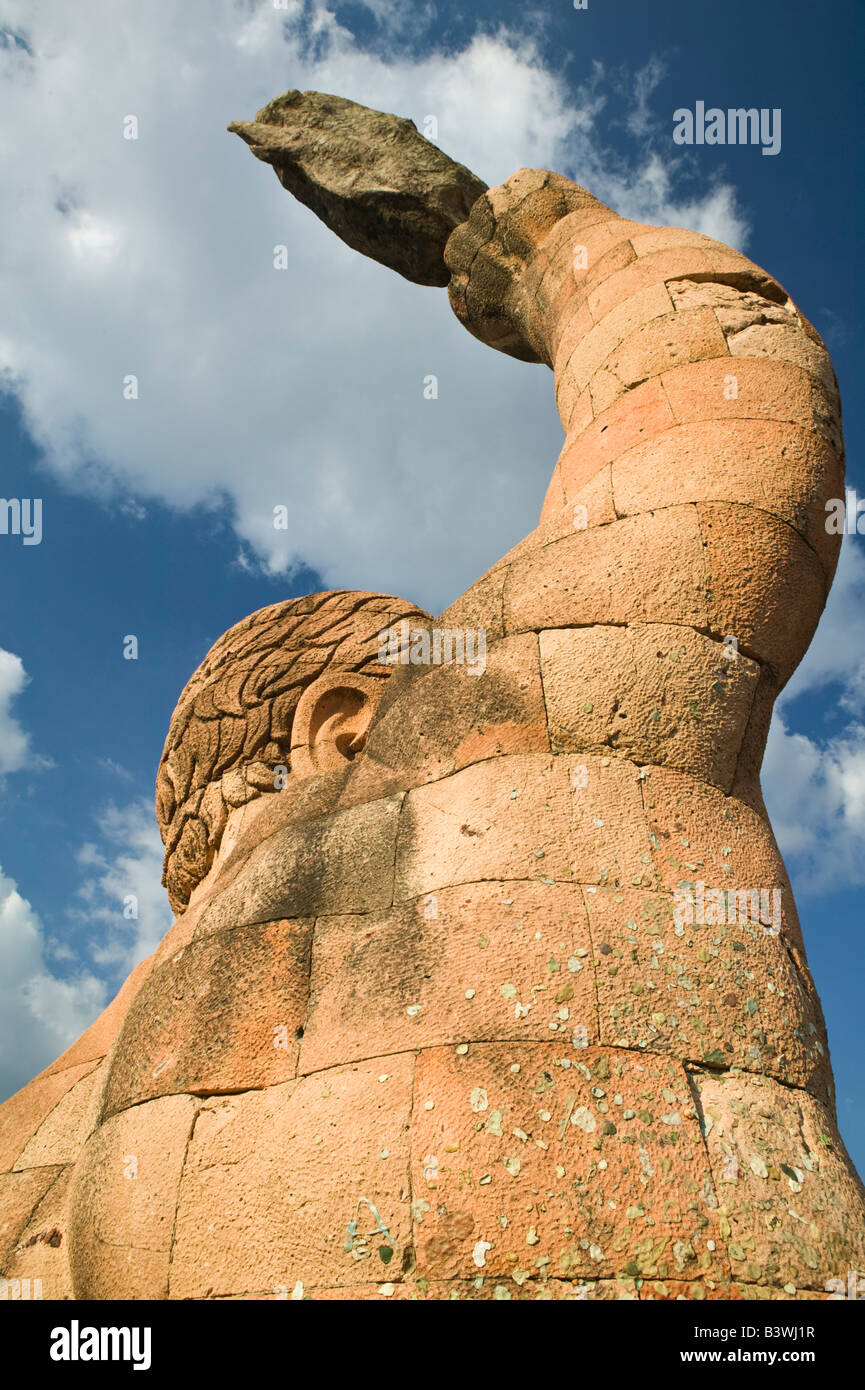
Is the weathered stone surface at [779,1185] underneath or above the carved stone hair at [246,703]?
underneath

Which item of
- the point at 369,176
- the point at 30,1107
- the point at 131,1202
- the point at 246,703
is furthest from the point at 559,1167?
the point at 369,176

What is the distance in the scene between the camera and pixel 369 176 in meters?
6.09

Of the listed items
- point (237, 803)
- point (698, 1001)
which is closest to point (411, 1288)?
point (698, 1001)

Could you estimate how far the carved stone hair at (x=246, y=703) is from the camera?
12.5 ft

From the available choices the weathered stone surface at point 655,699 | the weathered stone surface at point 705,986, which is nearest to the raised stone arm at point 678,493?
the weathered stone surface at point 655,699

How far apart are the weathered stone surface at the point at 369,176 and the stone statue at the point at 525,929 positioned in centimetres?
220

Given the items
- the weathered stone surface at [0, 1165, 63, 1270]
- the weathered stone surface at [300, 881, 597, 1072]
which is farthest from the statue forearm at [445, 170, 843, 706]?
the weathered stone surface at [0, 1165, 63, 1270]

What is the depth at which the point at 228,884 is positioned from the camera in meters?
3.29

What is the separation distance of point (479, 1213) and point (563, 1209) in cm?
17

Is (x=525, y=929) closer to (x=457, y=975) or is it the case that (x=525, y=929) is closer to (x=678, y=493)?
→ (x=457, y=975)

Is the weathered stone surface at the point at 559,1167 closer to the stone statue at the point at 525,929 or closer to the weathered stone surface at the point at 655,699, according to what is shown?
the stone statue at the point at 525,929

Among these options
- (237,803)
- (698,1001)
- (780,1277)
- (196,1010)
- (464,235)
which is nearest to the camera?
(780,1277)

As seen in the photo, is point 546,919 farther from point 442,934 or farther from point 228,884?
point 228,884

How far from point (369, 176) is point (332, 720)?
4.03 metres
